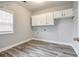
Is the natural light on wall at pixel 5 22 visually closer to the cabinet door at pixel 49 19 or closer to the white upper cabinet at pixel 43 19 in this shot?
the white upper cabinet at pixel 43 19

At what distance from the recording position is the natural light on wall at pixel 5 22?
5.62 feet

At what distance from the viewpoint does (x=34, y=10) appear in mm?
1893

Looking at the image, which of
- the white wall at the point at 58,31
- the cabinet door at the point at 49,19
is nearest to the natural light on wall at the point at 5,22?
the white wall at the point at 58,31

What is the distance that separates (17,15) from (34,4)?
0.56m

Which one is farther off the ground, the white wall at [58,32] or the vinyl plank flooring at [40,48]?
the white wall at [58,32]

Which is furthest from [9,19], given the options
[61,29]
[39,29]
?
[61,29]

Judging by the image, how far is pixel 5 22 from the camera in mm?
1729

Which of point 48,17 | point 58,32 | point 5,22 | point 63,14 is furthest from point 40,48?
point 63,14

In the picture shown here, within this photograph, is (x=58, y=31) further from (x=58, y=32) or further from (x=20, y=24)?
(x=20, y=24)

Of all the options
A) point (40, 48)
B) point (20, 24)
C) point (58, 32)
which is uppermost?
point (20, 24)

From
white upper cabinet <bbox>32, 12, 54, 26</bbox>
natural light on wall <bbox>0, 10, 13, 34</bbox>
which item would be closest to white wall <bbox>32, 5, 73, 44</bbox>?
white upper cabinet <bbox>32, 12, 54, 26</bbox>

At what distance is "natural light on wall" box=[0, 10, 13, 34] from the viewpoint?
171cm

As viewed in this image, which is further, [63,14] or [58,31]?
[63,14]

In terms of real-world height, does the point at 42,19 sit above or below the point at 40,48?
above
